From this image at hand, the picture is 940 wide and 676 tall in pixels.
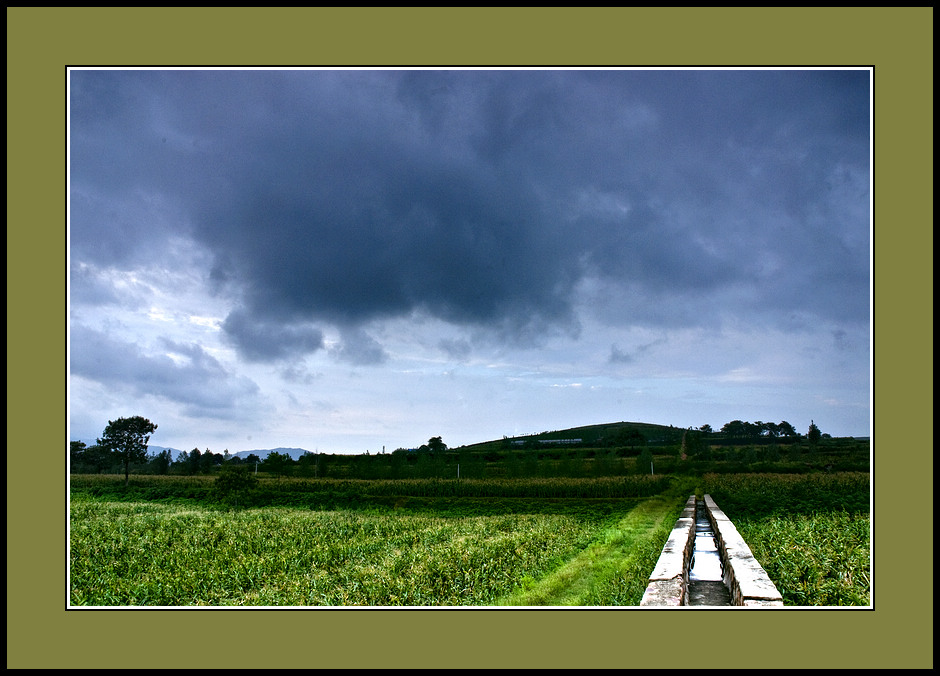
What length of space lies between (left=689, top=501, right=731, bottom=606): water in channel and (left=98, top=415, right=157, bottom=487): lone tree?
127ft

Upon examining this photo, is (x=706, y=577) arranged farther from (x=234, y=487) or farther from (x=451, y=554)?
(x=234, y=487)

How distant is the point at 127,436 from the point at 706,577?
41116mm

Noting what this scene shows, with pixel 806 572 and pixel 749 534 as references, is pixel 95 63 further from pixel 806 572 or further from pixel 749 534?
pixel 749 534


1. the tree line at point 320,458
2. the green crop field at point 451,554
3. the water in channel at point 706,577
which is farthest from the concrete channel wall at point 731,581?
the tree line at point 320,458

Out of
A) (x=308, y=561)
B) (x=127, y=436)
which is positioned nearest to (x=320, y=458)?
(x=127, y=436)

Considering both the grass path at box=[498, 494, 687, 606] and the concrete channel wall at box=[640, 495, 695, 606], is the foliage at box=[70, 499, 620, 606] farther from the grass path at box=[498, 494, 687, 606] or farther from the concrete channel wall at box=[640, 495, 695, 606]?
the concrete channel wall at box=[640, 495, 695, 606]

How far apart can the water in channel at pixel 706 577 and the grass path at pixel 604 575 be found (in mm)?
727

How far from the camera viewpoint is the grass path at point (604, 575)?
7273 mm

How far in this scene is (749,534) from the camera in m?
11.5

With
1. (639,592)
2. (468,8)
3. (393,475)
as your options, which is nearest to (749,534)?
(639,592)

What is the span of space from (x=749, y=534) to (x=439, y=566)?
758 cm

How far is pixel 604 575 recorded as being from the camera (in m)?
8.85

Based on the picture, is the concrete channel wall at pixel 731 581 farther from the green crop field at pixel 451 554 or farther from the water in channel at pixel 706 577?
the green crop field at pixel 451 554

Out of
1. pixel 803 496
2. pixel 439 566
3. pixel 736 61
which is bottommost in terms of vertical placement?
pixel 803 496
